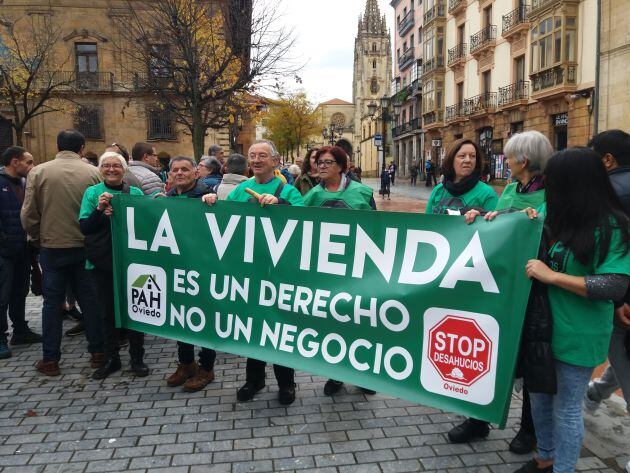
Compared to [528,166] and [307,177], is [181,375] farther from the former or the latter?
[528,166]

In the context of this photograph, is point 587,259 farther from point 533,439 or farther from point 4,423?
point 4,423

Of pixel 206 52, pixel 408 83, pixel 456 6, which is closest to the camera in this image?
pixel 206 52

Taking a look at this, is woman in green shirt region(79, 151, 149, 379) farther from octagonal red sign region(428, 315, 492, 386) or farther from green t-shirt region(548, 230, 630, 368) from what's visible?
green t-shirt region(548, 230, 630, 368)

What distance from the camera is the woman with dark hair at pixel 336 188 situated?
4086 millimetres

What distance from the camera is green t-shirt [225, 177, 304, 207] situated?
13.4 ft

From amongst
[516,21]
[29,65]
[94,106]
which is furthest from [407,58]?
[29,65]

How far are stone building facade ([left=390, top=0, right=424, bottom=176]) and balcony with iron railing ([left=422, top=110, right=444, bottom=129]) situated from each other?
238 centimetres

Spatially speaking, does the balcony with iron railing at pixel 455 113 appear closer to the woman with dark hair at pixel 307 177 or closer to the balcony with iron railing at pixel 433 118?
the balcony with iron railing at pixel 433 118

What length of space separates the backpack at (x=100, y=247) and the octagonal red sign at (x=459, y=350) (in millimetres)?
2834

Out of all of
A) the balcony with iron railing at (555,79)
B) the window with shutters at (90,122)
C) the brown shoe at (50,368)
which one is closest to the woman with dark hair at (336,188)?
the brown shoe at (50,368)

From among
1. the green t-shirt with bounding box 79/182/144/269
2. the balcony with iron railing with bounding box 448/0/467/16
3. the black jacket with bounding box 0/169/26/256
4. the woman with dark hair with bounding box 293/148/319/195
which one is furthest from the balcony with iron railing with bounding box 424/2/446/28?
the green t-shirt with bounding box 79/182/144/269

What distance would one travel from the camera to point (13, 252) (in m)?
5.38

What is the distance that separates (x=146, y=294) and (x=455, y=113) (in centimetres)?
3426

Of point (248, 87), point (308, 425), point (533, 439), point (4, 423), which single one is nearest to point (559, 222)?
point (533, 439)
